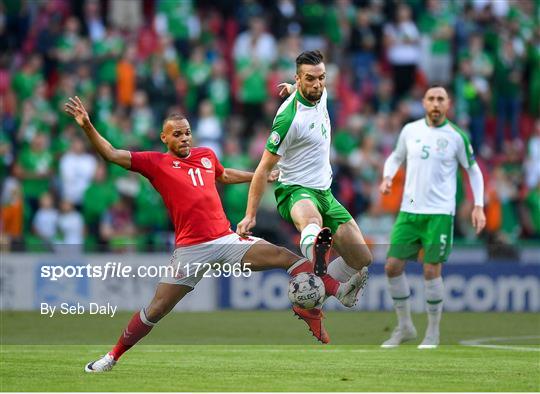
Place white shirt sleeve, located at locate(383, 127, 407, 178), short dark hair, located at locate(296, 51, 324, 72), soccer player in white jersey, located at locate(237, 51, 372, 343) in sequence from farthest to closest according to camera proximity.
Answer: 1. white shirt sleeve, located at locate(383, 127, 407, 178)
2. short dark hair, located at locate(296, 51, 324, 72)
3. soccer player in white jersey, located at locate(237, 51, 372, 343)

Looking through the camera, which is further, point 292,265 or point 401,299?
point 401,299

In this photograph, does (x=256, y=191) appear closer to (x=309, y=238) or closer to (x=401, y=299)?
(x=309, y=238)

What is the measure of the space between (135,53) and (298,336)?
9.50 m

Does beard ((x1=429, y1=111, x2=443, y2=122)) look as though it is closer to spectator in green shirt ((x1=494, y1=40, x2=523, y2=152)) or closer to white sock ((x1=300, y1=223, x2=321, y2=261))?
white sock ((x1=300, y1=223, x2=321, y2=261))

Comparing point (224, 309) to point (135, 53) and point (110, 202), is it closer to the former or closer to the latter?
point (110, 202)

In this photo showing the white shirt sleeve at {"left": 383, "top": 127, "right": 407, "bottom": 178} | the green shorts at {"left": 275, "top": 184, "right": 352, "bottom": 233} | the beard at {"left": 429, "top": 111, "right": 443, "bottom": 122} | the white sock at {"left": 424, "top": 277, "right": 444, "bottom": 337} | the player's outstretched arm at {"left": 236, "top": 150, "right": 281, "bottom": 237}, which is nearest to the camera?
the player's outstretched arm at {"left": 236, "top": 150, "right": 281, "bottom": 237}

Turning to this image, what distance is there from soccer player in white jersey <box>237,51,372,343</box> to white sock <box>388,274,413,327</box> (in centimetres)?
220

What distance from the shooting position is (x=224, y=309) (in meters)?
21.5

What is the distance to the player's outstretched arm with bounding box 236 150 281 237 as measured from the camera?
40.1ft

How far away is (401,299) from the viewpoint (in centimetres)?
1562

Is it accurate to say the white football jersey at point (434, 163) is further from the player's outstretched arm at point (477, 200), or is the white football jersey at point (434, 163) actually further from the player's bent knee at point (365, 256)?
the player's bent knee at point (365, 256)

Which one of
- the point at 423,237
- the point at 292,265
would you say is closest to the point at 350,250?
the point at 292,265

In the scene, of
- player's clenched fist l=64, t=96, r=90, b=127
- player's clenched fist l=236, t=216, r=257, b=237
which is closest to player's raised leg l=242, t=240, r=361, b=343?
player's clenched fist l=236, t=216, r=257, b=237

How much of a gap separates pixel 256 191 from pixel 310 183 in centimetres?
85
